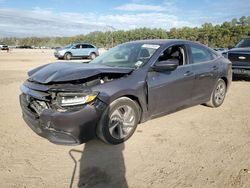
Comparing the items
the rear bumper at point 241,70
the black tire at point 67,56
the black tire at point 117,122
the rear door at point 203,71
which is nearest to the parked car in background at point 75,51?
the black tire at point 67,56

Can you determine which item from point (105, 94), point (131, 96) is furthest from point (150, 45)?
point (105, 94)

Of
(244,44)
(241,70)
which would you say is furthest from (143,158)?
(244,44)

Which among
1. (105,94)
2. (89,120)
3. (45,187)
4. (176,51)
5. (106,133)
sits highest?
(176,51)

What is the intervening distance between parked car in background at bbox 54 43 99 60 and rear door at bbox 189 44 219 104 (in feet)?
66.3

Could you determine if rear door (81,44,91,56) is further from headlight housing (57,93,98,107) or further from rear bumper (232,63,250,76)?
headlight housing (57,93,98,107)

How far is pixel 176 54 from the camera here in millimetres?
5441

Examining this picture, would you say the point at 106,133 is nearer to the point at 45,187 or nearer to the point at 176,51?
the point at 45,187

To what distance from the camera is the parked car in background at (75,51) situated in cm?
2493

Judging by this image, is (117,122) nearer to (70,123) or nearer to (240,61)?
(70,123)

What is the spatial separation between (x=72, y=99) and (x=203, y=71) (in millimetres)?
3122

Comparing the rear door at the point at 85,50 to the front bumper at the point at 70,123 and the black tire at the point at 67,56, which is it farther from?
the front bumper at the point at 70,123

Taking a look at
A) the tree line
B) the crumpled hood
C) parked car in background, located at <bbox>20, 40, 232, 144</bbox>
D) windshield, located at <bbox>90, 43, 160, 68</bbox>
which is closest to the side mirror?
parked car in background, located at <bbox>20, 40, 232, 144</bbox>

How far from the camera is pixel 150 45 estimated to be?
17.2ft

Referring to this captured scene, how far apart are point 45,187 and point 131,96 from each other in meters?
1.93
